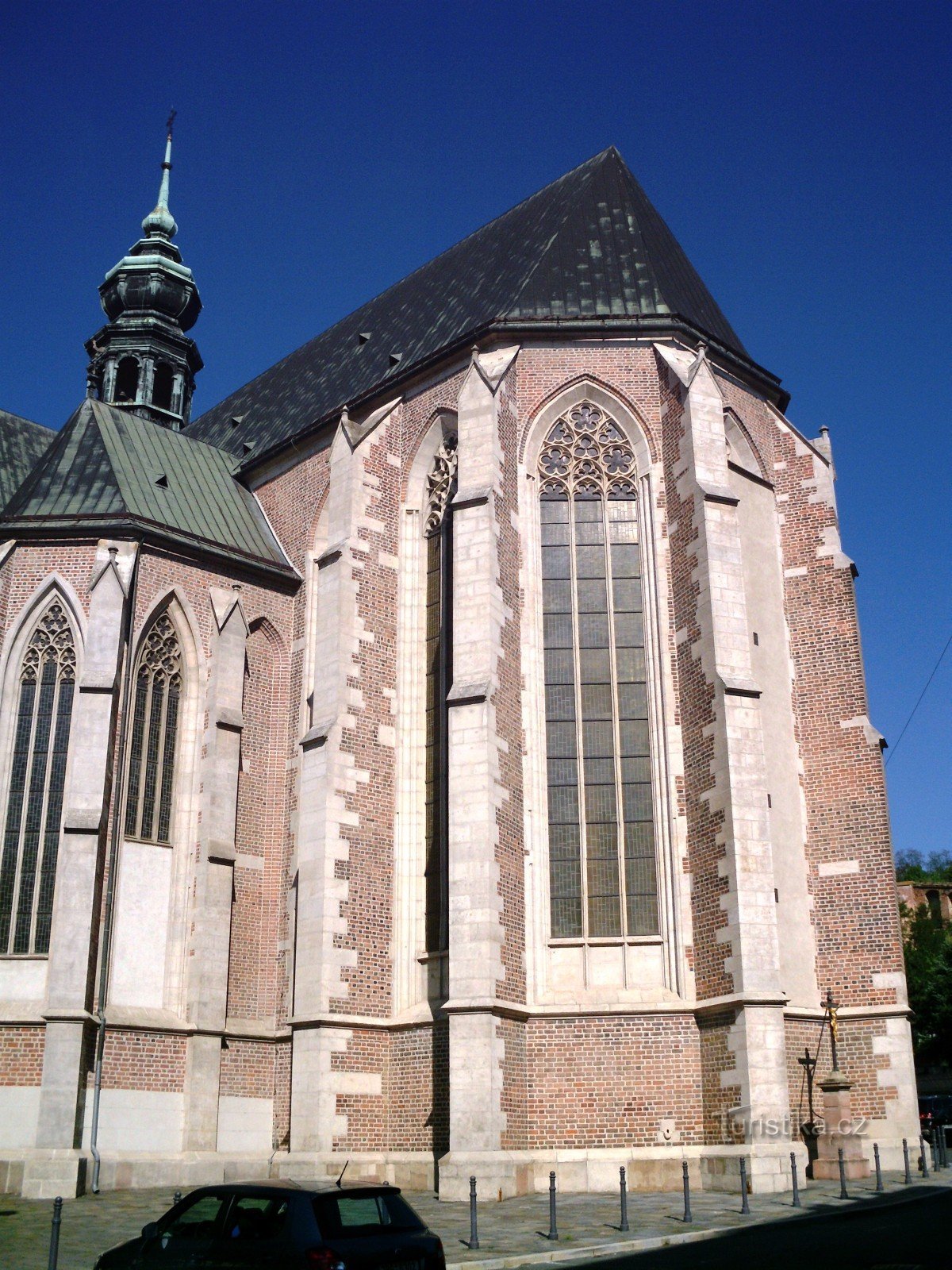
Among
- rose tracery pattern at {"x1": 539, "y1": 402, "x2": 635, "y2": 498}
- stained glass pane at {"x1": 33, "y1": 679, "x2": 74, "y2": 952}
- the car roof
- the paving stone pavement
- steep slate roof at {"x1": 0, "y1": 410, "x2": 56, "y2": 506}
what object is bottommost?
the paving stone pavement

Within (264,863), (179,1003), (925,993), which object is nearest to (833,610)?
(264,863)

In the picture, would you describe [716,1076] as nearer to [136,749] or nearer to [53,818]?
[136,749]

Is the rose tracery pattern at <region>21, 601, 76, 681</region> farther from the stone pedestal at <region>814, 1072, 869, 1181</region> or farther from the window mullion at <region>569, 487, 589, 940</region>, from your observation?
the stone pedestal at <region>814, 1072, 869, 1181</region>

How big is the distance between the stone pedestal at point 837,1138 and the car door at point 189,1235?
39.5ft

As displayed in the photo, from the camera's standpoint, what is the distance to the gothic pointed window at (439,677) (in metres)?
21.3

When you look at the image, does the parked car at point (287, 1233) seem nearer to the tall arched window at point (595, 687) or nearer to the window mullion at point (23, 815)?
the tall arched window at point (595, 687)

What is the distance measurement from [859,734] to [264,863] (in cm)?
1105

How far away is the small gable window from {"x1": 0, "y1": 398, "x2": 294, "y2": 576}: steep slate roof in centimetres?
808

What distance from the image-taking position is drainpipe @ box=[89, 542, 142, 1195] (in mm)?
20562

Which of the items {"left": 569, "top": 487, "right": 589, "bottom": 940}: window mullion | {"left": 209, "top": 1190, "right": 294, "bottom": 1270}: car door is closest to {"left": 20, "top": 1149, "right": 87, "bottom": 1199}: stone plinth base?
{"left": 569, "top": 487, "right": 589, "bottom": 940}: window mullion

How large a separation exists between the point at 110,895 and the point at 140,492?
850 centimetres

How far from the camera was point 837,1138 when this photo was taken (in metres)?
18.8

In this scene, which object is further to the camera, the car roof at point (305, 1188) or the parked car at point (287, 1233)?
the car roof at point (305, 1188)

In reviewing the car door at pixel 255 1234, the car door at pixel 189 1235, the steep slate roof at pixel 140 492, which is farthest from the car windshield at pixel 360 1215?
the steep slate roof at pixel 140 492
